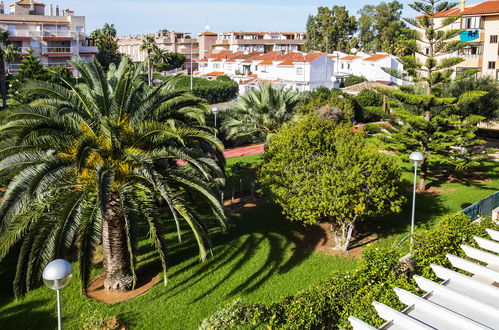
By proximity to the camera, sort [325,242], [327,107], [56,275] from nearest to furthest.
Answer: [56,275]
[325,242]
[327,107]

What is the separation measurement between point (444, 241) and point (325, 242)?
15.4ft

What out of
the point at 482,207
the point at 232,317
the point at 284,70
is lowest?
the point at 232,317

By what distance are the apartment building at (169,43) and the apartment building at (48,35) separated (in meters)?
25.9

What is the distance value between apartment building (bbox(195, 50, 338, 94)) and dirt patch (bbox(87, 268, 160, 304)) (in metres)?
32.8

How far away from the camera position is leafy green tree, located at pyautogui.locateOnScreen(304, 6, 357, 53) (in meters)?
84.4

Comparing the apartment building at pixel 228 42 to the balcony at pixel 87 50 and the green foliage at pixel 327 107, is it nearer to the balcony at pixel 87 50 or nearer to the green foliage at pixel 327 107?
the balcony at pixel 87 50

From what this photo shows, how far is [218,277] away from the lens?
1211 cm

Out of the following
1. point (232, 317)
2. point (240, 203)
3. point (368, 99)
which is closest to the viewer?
point (232, 317)

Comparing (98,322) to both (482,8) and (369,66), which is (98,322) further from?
(369,66)

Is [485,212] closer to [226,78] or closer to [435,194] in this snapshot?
[435,194]

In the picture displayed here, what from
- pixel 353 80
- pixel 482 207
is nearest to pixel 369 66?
pixel 353 80

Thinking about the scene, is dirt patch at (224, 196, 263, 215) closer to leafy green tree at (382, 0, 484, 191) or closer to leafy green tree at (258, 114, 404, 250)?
leafy green tree at (258, 114, 404, 250)

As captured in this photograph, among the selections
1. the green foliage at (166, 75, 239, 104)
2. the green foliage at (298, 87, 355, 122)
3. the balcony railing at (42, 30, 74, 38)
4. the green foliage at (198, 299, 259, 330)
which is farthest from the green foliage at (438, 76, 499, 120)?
the balcony railing at (42, 30, 74, 38)

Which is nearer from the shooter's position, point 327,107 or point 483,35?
point 327,107
